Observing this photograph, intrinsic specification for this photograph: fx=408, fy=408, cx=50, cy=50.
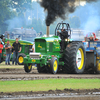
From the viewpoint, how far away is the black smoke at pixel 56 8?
70.1 feet

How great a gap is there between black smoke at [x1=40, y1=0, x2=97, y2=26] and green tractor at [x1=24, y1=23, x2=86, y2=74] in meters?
2.20

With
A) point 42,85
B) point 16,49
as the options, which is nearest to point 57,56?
point 42,85

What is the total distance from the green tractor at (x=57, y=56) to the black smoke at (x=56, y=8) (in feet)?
7.22

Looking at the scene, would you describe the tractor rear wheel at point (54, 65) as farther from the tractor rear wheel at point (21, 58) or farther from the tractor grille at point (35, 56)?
the tractor rear wheel at point (21, 58)

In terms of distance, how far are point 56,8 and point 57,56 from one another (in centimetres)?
414

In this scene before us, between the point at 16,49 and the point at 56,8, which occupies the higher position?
the point at 56,8

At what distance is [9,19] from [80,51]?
1836 inches

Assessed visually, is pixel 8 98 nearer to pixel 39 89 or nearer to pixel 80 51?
pixel 39 89

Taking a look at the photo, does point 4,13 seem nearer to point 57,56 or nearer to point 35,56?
point 57,56

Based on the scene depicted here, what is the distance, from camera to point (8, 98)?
9.88m

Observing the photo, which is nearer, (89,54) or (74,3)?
(89,54)

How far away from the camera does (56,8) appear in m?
21.8

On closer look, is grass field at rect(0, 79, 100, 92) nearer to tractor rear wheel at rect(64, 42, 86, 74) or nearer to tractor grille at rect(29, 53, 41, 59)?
tractor grille at rect(29, 53, 41, 59)

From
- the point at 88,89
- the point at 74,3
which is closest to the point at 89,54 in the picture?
the point at 74,3
